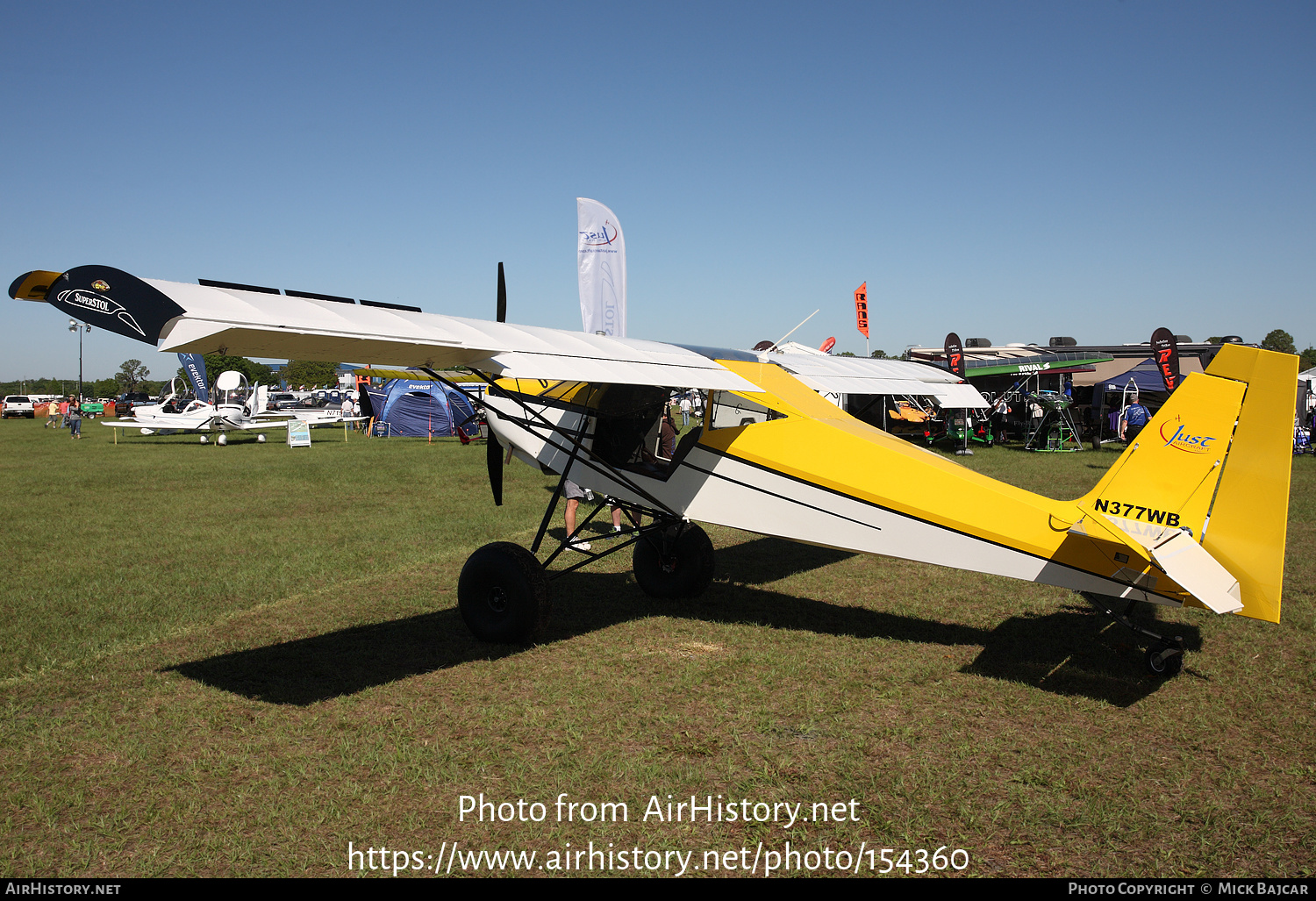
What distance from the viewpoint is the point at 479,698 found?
188 inches

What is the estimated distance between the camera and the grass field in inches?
129

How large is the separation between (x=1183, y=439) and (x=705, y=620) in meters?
3.56

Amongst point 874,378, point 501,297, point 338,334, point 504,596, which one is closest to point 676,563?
→ point 504,596

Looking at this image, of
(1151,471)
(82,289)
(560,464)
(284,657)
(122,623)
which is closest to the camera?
(82,289)

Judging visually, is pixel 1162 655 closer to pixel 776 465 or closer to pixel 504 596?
pixel 776 465

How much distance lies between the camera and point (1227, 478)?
4.32 meters

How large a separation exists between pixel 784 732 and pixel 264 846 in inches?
99.2

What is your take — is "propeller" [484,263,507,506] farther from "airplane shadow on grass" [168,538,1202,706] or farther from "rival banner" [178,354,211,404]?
"rival banner" [178,354,211,404]

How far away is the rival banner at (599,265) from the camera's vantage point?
612 inches

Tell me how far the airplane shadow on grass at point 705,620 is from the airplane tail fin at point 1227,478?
91 cm

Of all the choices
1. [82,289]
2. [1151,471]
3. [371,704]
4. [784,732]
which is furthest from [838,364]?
[82,289]

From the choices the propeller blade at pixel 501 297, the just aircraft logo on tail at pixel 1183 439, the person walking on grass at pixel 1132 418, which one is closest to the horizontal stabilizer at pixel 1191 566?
the just aircraft logo on tail at pixel 1183 439

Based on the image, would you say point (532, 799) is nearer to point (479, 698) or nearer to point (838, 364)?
point (479, 698)

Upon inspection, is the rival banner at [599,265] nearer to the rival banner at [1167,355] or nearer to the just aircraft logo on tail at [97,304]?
the just aircraft logo on tail at [97,304]
